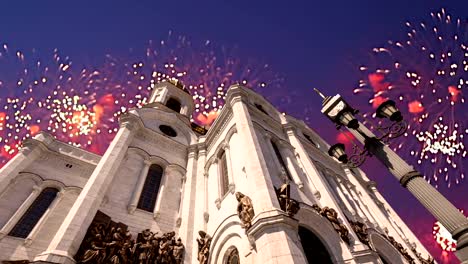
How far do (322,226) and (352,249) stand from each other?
1.37m

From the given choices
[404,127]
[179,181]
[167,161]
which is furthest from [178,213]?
[404,127]

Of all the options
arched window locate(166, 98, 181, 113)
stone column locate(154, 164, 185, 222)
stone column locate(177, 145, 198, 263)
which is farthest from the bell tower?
stone column locate(154, 164, 185, 222)

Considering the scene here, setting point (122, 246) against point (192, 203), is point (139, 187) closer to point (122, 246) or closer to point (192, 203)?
point (192, 203)

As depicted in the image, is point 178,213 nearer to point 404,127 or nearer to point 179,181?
point 179,181

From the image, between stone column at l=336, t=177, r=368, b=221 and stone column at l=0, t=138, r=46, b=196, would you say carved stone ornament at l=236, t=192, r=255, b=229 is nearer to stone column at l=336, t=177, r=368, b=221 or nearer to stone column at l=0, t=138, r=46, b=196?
stone column at l=336, t=177, r=368, b=221

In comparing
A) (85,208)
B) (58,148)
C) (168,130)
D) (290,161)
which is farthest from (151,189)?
(290,161)

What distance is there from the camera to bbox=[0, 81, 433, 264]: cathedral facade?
8.73 metres

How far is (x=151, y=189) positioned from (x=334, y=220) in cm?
1025

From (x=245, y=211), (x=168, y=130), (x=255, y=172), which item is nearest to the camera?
(x=245, y=211)

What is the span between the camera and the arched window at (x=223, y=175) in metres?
12.7

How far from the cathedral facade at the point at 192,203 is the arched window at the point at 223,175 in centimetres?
9

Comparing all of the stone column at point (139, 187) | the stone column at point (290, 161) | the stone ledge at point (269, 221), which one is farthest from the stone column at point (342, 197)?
the stone column at point (139, 187)

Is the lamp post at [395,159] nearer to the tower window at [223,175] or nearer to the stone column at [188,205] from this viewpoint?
the tower window at [223,175]

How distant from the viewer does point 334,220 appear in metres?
10.2
